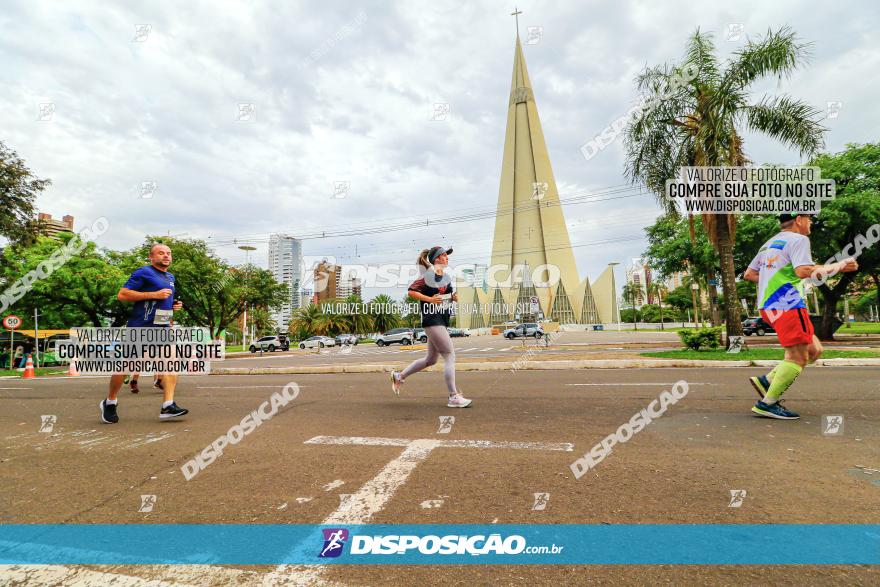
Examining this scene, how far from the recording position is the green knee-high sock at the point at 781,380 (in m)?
4.33

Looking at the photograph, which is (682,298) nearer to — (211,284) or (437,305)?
(211,284)

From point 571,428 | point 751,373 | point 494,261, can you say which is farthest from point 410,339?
point 494,261

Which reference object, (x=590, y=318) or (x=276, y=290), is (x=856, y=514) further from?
(x=590, y=318)

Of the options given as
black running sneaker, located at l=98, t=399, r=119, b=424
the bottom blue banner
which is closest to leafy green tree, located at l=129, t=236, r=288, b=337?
black running sneaker, located at l=98, t=399, r=119, b=424

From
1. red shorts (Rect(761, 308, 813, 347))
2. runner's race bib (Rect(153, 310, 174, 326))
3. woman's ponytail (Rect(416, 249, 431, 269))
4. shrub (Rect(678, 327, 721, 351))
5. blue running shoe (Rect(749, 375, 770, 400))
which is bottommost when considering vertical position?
shrub (Rect(678, 327, 721, 351))

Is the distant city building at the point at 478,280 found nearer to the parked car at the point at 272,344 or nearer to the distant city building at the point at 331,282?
the distant city building at the point at 331,282

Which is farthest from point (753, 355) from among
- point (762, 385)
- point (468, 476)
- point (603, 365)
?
point (468, 476)

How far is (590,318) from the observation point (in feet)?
294

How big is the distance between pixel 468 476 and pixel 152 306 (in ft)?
13.7

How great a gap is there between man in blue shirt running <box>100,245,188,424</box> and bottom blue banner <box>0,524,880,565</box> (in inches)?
118

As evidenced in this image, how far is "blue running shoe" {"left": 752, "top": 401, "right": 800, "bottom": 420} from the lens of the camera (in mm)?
4293

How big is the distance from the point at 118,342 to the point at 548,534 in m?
5.51

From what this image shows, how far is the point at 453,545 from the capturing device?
195 cm

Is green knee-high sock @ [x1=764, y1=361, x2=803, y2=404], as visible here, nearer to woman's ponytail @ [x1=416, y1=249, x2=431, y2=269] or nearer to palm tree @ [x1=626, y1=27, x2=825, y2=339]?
woman's ponytail @ [x1=416, y1=249, x2=431, y2=269]
